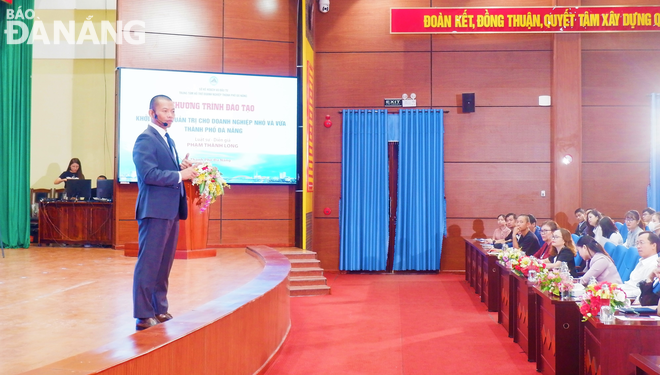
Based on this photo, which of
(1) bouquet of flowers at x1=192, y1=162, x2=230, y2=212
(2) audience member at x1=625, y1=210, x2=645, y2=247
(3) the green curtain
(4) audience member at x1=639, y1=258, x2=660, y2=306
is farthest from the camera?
(3) the green curtain

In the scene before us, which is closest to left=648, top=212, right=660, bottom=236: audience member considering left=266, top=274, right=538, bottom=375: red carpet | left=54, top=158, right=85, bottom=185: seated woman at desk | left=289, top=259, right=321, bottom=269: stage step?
left=266, top=274, right=538, bottom=375: red carpet

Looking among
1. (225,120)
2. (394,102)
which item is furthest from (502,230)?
(225,120)

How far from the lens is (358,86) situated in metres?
9.05

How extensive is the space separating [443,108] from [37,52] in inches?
264

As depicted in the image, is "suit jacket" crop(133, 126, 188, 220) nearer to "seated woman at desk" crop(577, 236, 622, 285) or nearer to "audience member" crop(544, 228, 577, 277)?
"seated woman at desk" crop(577, 236, 622, 285)

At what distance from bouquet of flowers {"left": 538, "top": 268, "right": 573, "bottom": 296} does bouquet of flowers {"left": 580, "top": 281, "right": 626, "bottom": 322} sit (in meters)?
0.52

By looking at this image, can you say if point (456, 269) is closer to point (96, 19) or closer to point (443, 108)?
point (443, 108)

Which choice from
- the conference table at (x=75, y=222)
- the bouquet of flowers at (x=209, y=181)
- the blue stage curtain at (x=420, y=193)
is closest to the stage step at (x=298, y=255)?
the blue stage curtain at (x=420, y=193)

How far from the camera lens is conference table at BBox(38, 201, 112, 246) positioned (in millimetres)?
7824

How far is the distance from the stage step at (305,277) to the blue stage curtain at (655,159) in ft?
16.6

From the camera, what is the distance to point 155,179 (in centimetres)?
278

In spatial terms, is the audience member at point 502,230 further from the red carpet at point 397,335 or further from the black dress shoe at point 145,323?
the black dress shoe at point 145,323

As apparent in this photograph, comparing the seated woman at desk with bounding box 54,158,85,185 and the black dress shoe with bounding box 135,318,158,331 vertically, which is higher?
the seated woman at desk with bounding box 54,158,85,185

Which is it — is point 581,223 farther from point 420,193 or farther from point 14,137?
point 14,137
